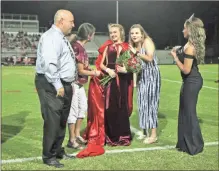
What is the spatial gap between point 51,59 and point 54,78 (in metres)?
0.25

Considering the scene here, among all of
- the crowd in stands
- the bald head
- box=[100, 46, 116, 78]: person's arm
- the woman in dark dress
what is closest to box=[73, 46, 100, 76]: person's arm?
box=[100, 46, 116, 78]: person's arm

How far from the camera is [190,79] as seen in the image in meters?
5.84

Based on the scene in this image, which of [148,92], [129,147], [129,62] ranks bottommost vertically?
[129,147]

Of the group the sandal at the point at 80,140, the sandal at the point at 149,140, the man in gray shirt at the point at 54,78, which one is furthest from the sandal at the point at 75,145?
the sandal at the point at 149,140

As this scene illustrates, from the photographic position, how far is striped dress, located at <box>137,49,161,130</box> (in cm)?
642

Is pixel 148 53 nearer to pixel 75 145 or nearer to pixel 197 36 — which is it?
pixel 197 36

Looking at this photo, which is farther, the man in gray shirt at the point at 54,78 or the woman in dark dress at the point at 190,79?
the woman in dark dress at the point at 190,79

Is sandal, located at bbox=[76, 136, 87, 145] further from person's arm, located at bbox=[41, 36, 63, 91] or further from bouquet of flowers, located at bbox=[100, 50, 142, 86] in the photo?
person's arm, located at bbox=[41, 36, 63, 91]

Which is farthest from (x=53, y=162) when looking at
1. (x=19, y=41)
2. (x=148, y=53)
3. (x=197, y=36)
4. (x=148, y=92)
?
(x=19, y=41)

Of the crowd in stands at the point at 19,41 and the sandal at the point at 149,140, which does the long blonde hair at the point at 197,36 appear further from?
the crowd in stands at the point at 19,41

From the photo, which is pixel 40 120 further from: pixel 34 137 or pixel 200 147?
pixel 200 147

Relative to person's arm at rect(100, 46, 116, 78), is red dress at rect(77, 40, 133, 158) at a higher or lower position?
lower

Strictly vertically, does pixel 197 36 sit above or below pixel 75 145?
above

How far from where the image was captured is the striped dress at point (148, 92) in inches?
253
